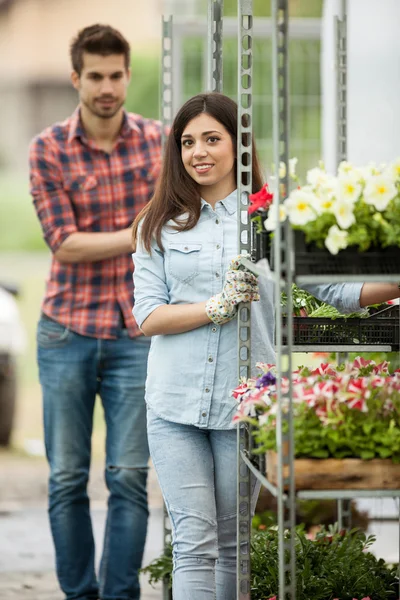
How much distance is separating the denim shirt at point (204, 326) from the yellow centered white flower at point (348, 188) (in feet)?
1.94

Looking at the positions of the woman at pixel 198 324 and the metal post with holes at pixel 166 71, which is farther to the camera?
the metal post with holes at pixel 166 71

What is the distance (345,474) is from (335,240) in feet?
1.93

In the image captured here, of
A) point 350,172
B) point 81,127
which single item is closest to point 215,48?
point 81,127

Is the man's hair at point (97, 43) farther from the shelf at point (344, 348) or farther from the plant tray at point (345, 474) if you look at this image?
the plant tray at point (345, 474)

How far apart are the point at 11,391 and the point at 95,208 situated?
444 centimetres

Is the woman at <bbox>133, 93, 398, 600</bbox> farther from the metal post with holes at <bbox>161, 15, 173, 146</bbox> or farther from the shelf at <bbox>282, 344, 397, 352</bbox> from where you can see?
the metal post with holes at <bbox>161, 15, 173, 146</bbox>

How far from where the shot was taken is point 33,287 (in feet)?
59.6

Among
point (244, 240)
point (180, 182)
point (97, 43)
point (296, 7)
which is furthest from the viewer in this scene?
point (296, 7)

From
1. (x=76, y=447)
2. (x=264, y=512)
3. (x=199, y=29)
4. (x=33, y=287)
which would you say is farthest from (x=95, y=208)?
(x=33, y=287)

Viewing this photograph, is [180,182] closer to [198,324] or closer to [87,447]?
[198,324]

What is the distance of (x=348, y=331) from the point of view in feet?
12.3

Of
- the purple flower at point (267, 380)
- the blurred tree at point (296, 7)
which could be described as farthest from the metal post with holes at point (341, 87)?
the blurred tree at point (296, 7)

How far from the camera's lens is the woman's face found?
3.59m

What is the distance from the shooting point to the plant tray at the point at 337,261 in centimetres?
296
